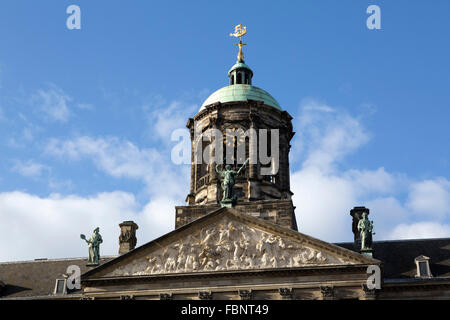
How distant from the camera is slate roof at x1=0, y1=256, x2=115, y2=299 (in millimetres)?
35062

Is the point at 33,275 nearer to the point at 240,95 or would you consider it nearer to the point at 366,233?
the point at 240,95

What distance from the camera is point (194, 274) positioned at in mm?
29547

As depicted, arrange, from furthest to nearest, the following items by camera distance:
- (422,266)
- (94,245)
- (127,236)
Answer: (127,236)
(94,245)
(422,266)

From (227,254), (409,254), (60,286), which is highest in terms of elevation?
(409,254)

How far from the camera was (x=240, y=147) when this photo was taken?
3694cm

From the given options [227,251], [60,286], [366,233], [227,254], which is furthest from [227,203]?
[60,286]

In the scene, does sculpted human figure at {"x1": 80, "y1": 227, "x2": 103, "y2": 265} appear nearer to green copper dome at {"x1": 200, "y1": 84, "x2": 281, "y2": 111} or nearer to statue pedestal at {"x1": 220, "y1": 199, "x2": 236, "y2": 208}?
statue pedestal at {"x1": 220, "y1": 199, "x2": 236, "y2": 208}

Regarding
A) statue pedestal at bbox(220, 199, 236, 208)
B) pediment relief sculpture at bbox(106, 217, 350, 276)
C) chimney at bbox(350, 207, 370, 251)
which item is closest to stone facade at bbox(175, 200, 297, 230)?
statue pedestal at bbox(220, 199, 236, 208)

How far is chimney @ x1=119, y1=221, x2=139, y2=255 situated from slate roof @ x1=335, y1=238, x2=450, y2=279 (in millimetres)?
12345

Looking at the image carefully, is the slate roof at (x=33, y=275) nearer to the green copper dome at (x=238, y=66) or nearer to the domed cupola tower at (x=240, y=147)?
the domed cupola tower at (x=240, y=147)

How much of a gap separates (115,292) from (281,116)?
15.4 metres

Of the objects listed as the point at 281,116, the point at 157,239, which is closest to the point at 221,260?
the point at 157,239

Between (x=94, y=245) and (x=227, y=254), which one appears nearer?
(x=227, y=254)

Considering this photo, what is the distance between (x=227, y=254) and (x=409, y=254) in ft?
33.9
